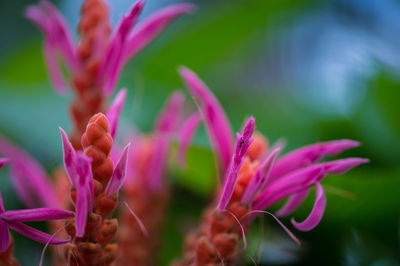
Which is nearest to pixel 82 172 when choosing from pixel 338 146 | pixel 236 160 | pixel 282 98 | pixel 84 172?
pixel 84 172

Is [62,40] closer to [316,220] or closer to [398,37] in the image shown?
[316,220]

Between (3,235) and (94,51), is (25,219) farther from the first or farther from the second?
(94,51)

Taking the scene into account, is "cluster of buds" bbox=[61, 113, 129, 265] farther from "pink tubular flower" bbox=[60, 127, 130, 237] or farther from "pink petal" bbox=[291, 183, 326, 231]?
"pink petal" bbox=[291, 183, 326, 231]

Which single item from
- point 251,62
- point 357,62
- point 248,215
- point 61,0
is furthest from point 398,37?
point 61,0

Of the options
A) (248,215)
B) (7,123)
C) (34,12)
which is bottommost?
(7,123)

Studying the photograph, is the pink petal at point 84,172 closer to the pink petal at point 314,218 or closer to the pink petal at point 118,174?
the pink petal at point 118,174

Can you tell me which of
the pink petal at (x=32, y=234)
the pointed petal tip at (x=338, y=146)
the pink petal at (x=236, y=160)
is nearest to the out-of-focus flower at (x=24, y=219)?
the pink petal at (x=32, y=234)
